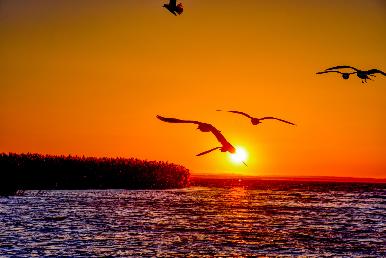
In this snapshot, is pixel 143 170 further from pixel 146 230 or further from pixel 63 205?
pixel 146 230

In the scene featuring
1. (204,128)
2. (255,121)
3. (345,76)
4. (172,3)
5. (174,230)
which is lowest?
(174,230)

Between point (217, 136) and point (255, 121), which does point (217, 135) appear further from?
point (255, 121)

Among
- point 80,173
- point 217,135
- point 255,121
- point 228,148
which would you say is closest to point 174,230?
point 255,121

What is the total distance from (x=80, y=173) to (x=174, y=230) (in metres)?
42.8

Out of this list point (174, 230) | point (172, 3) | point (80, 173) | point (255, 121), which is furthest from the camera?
point (80, 173)

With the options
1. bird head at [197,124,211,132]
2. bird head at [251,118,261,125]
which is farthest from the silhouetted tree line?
bird head at [197,124,211,132]

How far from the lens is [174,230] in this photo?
136 feet

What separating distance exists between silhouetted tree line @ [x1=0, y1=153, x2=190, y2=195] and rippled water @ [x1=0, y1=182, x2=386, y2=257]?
29.5ft

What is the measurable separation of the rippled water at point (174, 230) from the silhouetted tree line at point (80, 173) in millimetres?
8997

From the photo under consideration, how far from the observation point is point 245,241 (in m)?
36.5

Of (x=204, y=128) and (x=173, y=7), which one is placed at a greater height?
(x=173, y=7)

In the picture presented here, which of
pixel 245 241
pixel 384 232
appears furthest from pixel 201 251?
pixel 384 232

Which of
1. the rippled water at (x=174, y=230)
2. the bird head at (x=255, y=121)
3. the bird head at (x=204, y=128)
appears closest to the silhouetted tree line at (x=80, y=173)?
the rippled water at (x=174, y=230)

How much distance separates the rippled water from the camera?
106 feet
